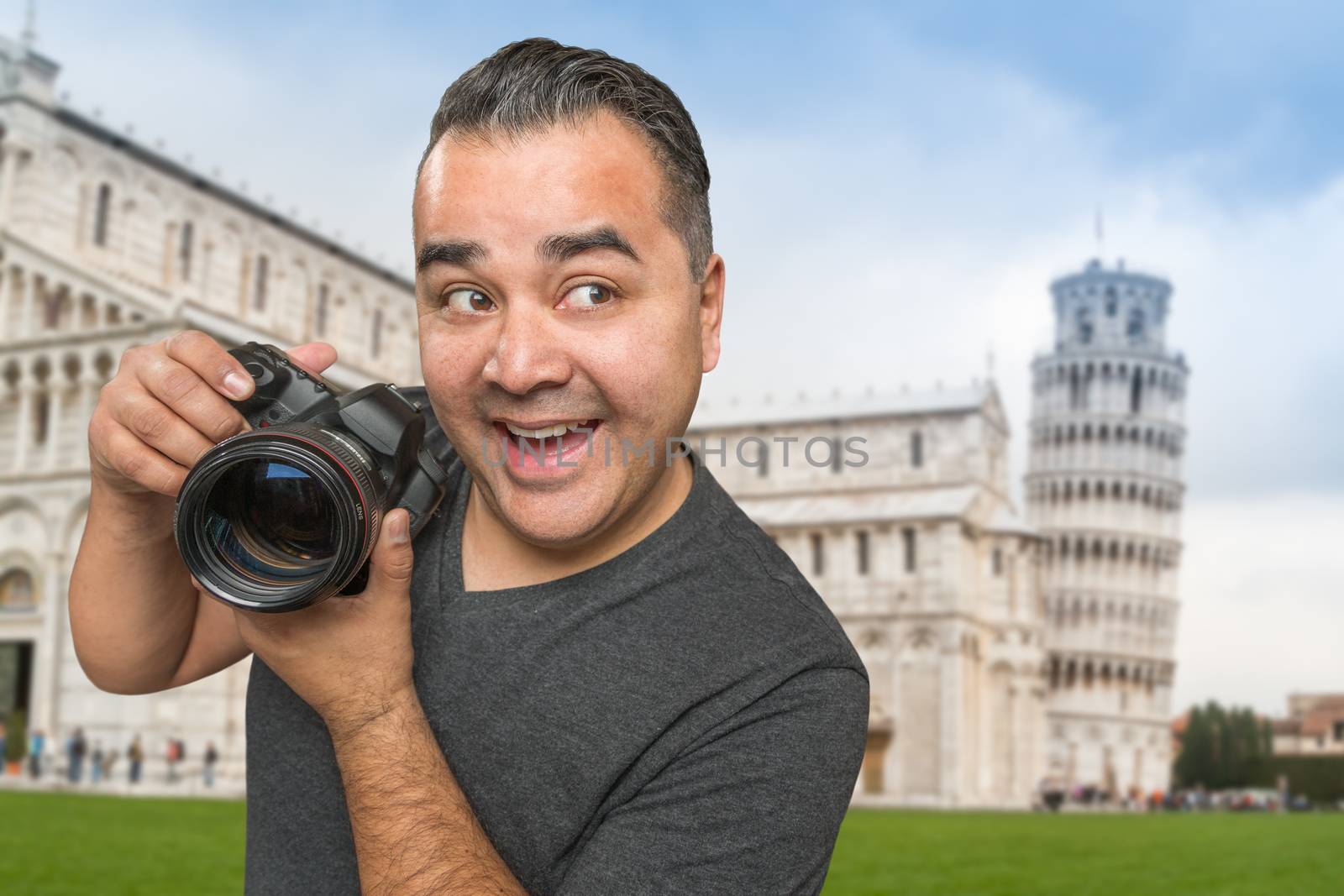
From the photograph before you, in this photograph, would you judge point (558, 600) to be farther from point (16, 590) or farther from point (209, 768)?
point (16, 590)

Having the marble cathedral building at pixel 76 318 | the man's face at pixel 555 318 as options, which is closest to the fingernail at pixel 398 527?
the man's face at pixel 555 318

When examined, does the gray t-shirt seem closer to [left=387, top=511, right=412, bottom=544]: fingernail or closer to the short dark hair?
[left=387, top=511, right=412, bottom=544]: fingernail

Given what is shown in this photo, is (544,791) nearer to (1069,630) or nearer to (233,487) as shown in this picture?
(233,487)

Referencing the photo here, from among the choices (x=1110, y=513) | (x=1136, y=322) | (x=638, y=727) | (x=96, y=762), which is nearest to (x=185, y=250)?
(x=96, y=762)

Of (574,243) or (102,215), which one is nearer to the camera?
(574,243)

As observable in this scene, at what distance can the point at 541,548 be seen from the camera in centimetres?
143

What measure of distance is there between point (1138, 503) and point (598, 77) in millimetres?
70125

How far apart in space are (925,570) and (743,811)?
43.1 m

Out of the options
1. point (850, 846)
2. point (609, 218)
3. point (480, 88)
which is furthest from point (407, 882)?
point (850, 846)

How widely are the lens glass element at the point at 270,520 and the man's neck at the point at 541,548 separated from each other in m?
0.20

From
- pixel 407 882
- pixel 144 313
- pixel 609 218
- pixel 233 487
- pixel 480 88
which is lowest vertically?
pixel 407 882

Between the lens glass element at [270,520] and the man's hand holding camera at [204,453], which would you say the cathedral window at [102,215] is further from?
the lens glass element at [270,520]

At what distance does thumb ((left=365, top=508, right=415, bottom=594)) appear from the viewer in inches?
51.0

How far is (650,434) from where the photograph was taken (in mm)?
1407
